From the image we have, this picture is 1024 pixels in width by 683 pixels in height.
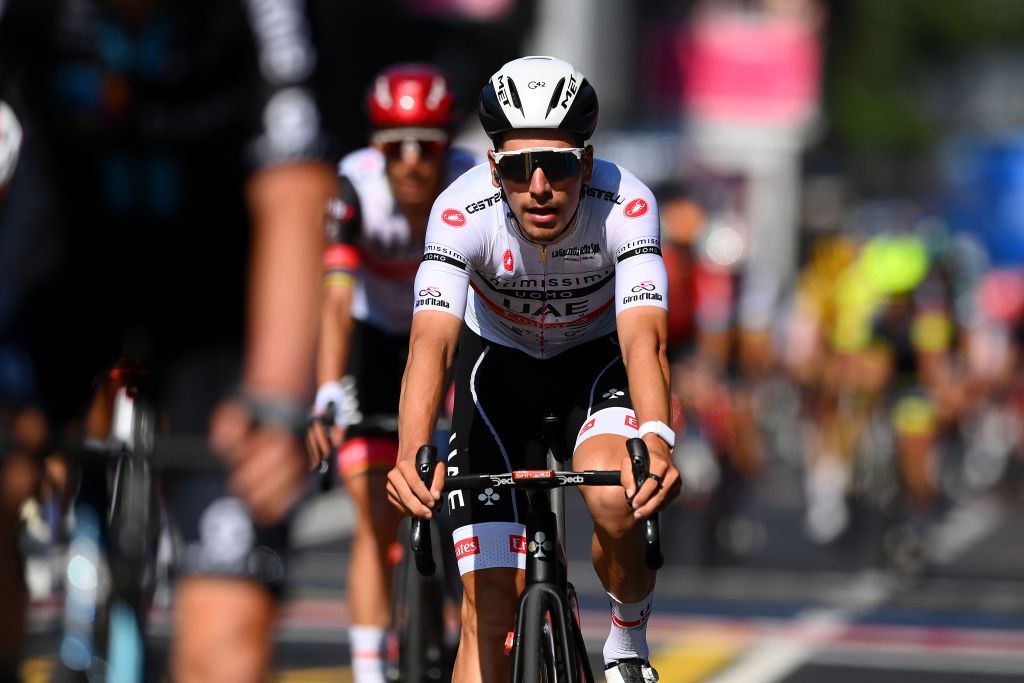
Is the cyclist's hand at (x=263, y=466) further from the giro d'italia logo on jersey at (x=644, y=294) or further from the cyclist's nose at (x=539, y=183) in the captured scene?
the giro d'italia logo on jersey at (x=644, y=294)

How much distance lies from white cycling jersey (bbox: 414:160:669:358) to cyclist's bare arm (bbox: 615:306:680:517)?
60 mm

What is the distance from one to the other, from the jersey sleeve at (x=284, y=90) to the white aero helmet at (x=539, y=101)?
163cm

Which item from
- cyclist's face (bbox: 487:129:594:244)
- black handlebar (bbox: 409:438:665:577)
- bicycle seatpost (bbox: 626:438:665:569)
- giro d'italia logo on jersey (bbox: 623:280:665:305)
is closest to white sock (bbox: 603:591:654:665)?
black handlebar (bbox: 409:438:665:577)

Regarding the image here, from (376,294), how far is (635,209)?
2.10 m

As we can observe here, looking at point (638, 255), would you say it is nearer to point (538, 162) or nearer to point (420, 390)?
point (538, 162)

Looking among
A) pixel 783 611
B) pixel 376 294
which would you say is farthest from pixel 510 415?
pixel 783 611

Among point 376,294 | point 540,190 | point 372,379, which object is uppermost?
point 376,294

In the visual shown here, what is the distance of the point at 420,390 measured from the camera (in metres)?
5.59

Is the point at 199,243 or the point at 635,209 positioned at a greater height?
the point at 635,209

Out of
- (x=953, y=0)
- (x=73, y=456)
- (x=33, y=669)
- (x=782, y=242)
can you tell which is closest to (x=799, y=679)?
(x=33, y=669)

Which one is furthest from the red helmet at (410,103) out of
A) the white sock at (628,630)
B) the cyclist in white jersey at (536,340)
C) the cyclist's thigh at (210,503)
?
the cyclist's thigh at (210,503)

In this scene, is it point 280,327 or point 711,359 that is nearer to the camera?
point 280,327

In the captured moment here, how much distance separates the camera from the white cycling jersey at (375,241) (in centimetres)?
761

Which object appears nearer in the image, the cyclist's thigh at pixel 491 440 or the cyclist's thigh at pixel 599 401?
the cyclist's thigh at pixel 491 440
